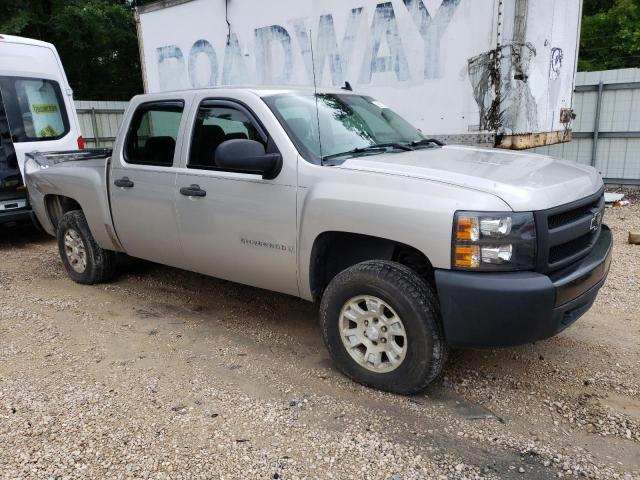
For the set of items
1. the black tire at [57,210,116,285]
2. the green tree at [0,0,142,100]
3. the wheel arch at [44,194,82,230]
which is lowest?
the black tire at [57,210,116,285]

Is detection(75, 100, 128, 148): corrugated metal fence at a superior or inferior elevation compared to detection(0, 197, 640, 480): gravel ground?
superior

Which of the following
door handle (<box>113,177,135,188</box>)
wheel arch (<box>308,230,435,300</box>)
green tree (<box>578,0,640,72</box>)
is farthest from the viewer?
green tree (<box>578,0,640,72</box>)

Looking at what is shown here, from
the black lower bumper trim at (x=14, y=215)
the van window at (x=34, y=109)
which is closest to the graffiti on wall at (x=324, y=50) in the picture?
the van window at (x=34, y=109)

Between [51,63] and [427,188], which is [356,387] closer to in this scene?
[427,188]

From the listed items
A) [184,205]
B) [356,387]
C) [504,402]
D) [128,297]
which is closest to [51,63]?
[128,297]

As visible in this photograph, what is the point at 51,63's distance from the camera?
819 centimetres

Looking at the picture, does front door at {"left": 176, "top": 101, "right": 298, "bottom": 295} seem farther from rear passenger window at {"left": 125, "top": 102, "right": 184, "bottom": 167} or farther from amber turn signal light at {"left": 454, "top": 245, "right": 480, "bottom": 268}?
amber turn signal light at {"left": 454, "top": 245, "right": 480, "bottom": 268}

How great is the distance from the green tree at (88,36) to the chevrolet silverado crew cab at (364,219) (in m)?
16.5

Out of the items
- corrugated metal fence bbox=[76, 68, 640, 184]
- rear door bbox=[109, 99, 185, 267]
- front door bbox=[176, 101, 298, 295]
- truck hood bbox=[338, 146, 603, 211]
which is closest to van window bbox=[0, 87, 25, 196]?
rear door bbox=[109, 99, 185, 267]

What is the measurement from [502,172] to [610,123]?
9.23 m

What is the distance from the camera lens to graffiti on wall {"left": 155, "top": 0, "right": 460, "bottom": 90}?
6762mm

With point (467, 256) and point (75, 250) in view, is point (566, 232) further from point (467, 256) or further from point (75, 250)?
point (75, 250)

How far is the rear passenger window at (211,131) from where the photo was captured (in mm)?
4152

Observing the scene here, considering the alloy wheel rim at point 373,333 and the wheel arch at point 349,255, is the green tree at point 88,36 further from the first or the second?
the alloy wheel rim at point 373,333
